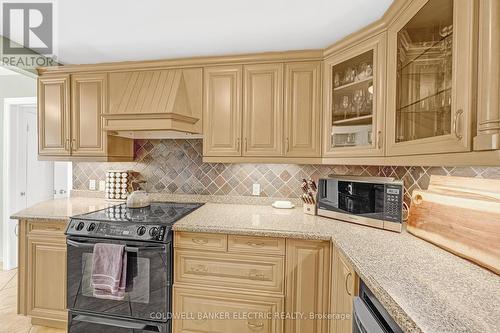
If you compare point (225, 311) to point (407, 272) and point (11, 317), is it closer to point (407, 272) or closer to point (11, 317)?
point (407, 272)

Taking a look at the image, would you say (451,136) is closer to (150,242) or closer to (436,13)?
(436,13)

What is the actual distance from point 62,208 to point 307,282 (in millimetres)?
2162

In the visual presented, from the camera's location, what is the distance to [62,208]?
7.94ft

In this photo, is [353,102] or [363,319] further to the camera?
[353,102]

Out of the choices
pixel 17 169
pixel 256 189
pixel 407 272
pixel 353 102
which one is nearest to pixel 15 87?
pixel 17 169

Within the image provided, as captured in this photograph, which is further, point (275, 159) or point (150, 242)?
point (275, 159)

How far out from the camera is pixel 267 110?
2.29m

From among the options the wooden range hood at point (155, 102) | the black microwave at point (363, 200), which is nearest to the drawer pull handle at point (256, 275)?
the black microwave at point (363, 200)

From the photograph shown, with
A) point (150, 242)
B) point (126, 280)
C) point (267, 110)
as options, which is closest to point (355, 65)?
point (267, 110)

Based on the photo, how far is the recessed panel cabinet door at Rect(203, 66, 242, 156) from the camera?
2336 millimetres

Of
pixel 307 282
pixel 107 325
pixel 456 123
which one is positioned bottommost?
pixel 107 325

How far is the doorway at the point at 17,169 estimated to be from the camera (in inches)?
130

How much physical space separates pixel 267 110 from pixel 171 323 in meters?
1.76

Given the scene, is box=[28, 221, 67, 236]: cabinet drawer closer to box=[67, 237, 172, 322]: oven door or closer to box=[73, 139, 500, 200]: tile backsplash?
box=[67, 237, 172, 322]: oven door
